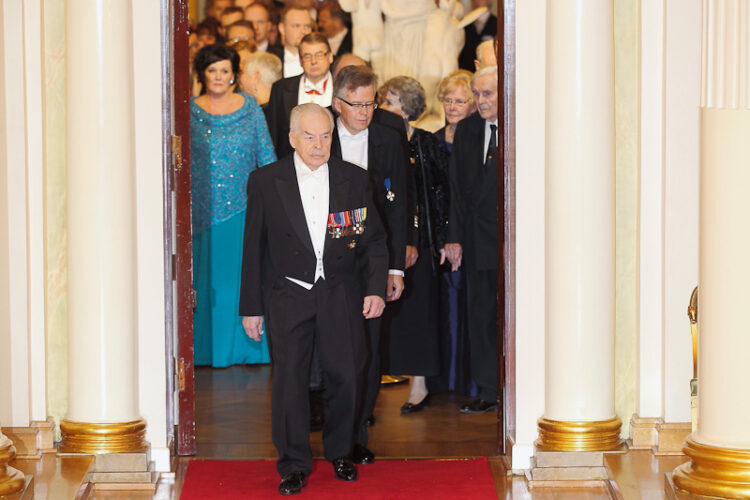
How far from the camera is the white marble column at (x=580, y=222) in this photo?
17.6ft

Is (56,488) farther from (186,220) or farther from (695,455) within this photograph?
(695,455)

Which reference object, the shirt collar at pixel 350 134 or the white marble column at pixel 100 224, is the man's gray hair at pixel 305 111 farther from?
the shirt collar at pixel 350 134

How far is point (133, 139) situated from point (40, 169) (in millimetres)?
430

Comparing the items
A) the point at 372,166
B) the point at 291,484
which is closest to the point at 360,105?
the point at 372,166

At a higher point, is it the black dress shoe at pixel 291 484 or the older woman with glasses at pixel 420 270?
the older woman with glasses at pixel 420 270

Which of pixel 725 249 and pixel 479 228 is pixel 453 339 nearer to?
pixel 479 228

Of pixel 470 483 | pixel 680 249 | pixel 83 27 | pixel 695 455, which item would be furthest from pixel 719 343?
pixel 83 27

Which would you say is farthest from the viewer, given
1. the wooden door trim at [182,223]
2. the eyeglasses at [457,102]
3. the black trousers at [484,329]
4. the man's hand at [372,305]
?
the eyeglasses at [457,102]

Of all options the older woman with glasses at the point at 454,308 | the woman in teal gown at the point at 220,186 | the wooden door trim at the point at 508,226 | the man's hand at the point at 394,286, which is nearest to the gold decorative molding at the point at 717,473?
the wooden door trim at the point at 508,226

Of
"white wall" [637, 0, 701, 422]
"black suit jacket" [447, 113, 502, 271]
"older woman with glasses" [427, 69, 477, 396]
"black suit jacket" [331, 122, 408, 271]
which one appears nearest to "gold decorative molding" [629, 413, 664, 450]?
"white wall" [637, 0, 701, 422]

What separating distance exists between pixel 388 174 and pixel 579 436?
1623 mm

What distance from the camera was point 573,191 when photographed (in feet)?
17.6

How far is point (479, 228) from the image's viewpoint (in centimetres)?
718

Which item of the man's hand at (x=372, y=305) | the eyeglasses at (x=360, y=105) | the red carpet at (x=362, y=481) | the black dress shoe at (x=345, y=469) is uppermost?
the eyeglasses at (x=360, y=105)
